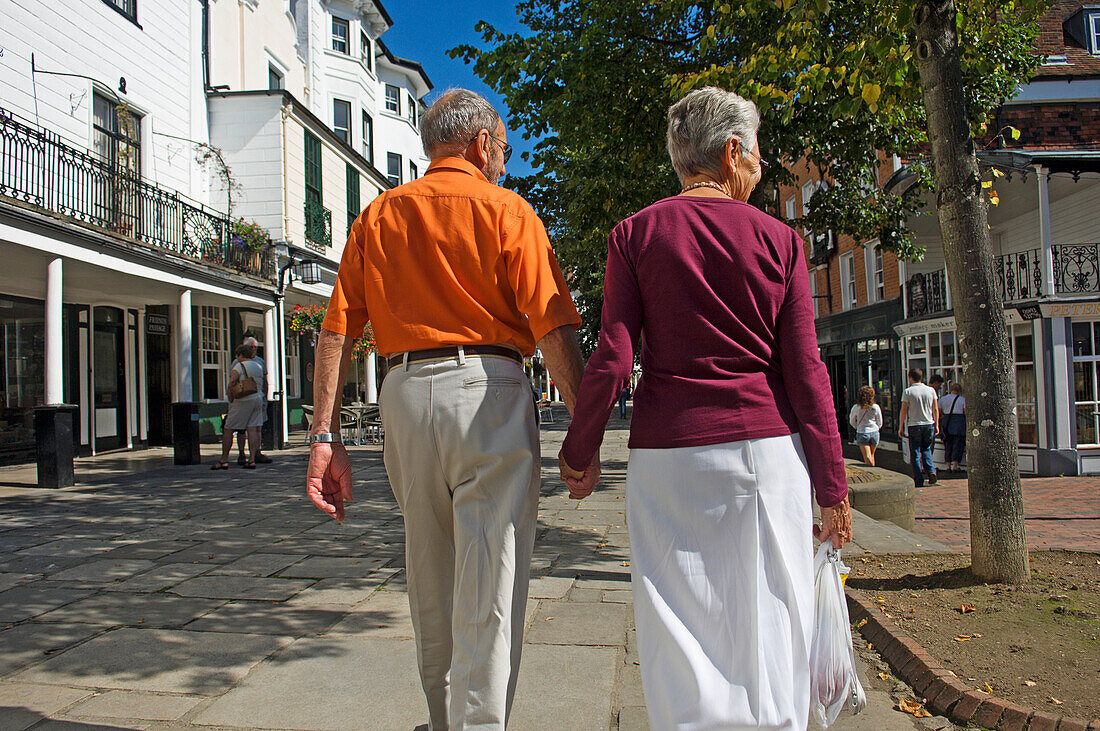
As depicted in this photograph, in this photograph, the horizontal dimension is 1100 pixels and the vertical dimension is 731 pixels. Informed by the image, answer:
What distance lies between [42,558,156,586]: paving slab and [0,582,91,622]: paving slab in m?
0.16

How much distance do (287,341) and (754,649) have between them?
20438 millimetres

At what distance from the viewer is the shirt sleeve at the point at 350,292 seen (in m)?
2.38

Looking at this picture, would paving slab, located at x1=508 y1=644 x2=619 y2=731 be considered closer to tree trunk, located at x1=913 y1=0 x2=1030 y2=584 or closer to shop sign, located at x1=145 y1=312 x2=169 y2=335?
tree trunk, located at x1=913 y1=0 x2=1030 y2=584

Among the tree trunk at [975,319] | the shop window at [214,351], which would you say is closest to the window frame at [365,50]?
the shop window at [214,351]

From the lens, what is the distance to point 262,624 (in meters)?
3.86

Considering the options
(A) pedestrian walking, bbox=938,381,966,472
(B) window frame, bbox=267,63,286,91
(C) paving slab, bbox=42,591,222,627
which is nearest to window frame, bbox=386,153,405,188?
(B) window frame, bbox=267,63,286,91

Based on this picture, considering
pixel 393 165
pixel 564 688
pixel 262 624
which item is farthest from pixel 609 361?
pixel 393 165

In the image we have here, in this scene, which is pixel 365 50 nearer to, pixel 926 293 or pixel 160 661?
pixel 926 293

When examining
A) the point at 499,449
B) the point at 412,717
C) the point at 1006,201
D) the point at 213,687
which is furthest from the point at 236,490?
the point at 1006,201

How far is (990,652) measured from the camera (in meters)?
3.36

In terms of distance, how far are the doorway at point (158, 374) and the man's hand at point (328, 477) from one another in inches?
608

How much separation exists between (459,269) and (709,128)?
82 centimetres

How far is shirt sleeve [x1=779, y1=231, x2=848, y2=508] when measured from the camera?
1968 mm

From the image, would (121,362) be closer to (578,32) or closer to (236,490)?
(236,490)
